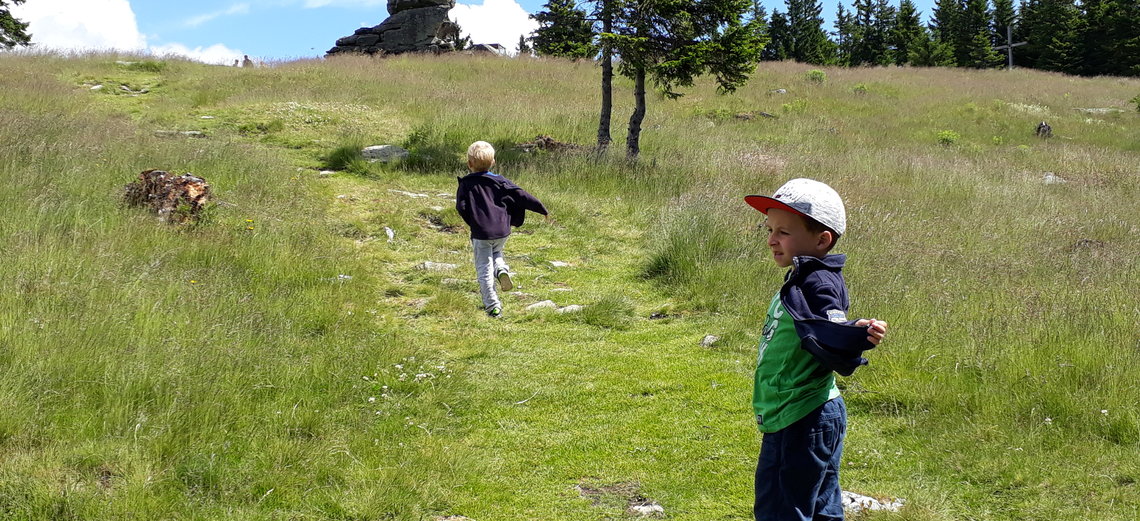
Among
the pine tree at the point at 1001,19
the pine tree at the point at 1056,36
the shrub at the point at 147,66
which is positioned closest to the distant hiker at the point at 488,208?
the shrub at the point at 147,66

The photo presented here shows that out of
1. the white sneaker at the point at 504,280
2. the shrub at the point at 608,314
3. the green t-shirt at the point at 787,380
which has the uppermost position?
the green t-shirt at the point at 787,380

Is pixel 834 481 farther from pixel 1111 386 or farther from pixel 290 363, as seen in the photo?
pixel 290 363

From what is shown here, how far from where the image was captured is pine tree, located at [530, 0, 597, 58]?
1438 cm

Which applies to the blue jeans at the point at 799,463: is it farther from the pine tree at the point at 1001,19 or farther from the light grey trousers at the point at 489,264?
the pine tree at the point at 1001,19

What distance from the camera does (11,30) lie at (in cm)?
2828

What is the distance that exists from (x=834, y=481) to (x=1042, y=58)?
202ft

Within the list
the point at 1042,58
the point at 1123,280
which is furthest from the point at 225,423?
the point at 1042,58

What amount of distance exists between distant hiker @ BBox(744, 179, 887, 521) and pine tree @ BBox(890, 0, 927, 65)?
199 feet

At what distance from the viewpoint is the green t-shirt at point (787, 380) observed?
2664 mm

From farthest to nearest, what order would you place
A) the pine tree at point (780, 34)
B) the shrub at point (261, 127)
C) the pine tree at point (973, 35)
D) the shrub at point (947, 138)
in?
the pine tree at point (780, 34) → the pine tree at point (973, 35) → the shrub at point (947, 138) → the shrub at point (261, 127)

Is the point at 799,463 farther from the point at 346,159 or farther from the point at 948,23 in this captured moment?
the point at 948,23

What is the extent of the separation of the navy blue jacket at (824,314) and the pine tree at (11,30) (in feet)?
112

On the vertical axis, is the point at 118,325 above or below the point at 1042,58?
below

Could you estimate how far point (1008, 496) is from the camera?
3.96m
